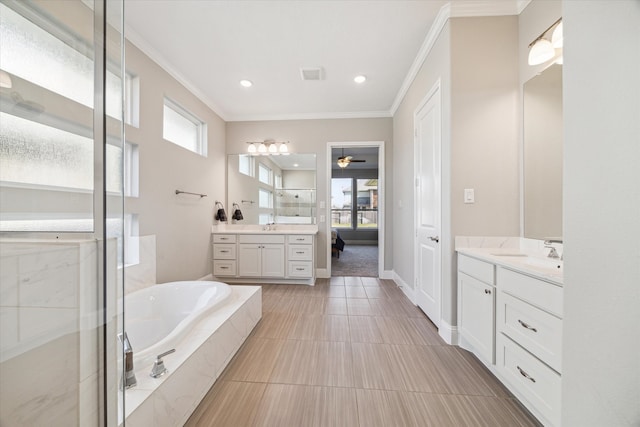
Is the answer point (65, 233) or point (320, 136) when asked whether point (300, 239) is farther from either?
point (65, 233)

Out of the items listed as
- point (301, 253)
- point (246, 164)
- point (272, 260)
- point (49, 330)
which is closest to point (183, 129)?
point (246, 164)

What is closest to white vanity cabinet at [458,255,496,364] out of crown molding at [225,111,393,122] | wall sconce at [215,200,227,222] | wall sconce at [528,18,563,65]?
wall sconce at [528,18,563,65]

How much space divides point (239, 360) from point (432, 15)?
301cm

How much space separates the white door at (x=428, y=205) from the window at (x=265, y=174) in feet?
7.84

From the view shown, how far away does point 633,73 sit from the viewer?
16.4 inches

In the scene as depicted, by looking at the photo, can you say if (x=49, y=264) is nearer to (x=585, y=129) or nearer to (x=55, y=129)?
(x=55, y=129)

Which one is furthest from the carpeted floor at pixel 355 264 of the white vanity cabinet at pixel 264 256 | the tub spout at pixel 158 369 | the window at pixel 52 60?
the window at pixel 52 60

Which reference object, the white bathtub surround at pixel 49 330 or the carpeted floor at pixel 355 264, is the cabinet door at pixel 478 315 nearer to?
the white bathtub surround at pixel 49 330

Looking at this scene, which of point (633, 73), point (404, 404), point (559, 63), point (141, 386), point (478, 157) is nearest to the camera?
point (633, 73)

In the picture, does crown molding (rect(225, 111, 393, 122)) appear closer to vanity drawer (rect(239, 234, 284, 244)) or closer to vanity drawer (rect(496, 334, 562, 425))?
vanity drawer (rect(239, 234, 284, 244))

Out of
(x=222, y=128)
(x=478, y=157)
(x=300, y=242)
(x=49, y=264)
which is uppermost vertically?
(x=222, y=128)

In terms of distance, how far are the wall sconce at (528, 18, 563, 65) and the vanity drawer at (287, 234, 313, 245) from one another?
2800 mm

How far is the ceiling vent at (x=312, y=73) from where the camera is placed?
261 centimetres

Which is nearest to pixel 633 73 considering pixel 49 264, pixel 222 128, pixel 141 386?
pixel 49 264
